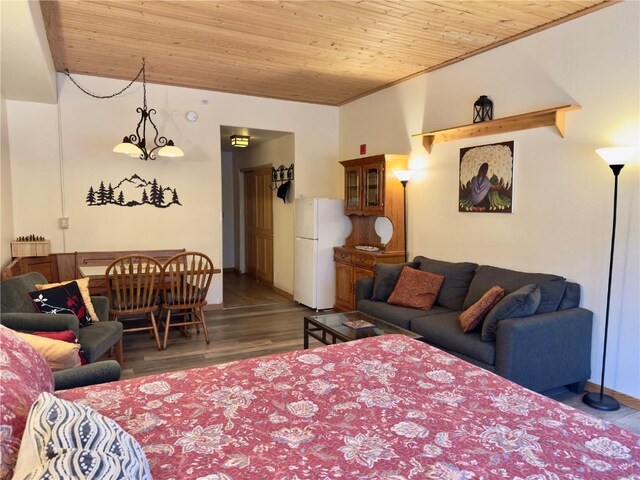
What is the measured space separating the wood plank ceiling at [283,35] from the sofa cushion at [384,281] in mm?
2077

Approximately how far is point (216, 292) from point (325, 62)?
314 centimetres

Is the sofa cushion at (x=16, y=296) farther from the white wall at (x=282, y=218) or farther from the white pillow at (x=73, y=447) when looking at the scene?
the white wall at (x=282, y=218)

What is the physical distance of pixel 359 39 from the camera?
373 cm

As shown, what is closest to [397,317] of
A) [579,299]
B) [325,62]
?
[579,299]

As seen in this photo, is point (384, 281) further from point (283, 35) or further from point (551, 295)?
point (283, 35)

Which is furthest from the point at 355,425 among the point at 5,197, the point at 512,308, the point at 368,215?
the point at 5,197

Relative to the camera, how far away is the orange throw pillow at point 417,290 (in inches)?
154

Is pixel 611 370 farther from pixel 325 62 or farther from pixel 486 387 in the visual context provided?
pixel 325 62

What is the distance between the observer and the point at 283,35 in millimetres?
3607

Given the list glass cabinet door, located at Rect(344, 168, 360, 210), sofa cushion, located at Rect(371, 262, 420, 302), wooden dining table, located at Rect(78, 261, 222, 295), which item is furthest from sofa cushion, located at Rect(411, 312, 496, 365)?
wooden dining table, located at Rect(78, 261, 222, 295)

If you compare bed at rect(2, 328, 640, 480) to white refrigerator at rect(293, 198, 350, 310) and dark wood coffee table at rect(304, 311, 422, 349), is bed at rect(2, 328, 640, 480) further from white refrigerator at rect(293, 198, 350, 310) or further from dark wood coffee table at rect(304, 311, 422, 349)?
white refrigerator at rect(293, 198, 350, 310)

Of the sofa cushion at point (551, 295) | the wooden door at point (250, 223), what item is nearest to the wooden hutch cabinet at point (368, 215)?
the sofa cushion at point (551, 295)

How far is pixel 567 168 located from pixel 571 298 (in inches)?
39.1

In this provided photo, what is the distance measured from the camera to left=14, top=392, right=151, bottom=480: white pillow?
88 cm
